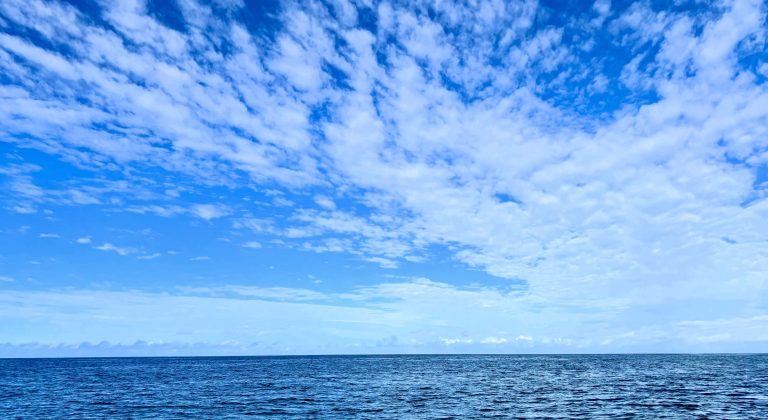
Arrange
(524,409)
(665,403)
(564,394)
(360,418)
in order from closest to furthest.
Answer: (360,418) → (524,409) → (665,403) → (564,394)

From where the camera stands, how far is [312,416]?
4284 centimetres

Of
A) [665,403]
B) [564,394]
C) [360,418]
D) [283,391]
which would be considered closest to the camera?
[360,418]

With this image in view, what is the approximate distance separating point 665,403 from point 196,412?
158 feet

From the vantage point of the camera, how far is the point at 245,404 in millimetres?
51312

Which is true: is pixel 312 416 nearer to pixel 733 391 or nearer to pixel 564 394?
pixel 564 394

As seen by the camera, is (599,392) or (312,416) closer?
(312,416)

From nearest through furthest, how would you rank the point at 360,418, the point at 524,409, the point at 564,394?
the point at 360,418 < the point at 524,409 < the point at 564,394

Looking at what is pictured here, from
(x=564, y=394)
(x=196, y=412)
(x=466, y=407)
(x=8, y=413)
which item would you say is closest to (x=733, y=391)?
(x=564, y=394)

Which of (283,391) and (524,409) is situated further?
(283,391)

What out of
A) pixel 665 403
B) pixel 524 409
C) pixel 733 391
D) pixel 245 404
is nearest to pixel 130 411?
pixel 245 404

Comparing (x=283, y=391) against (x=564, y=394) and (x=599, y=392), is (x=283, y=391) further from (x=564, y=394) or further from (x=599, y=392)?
(x=599, y=392)

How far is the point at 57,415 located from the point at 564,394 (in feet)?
184

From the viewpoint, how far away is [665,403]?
49.0 m

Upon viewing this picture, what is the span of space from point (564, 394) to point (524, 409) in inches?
618
